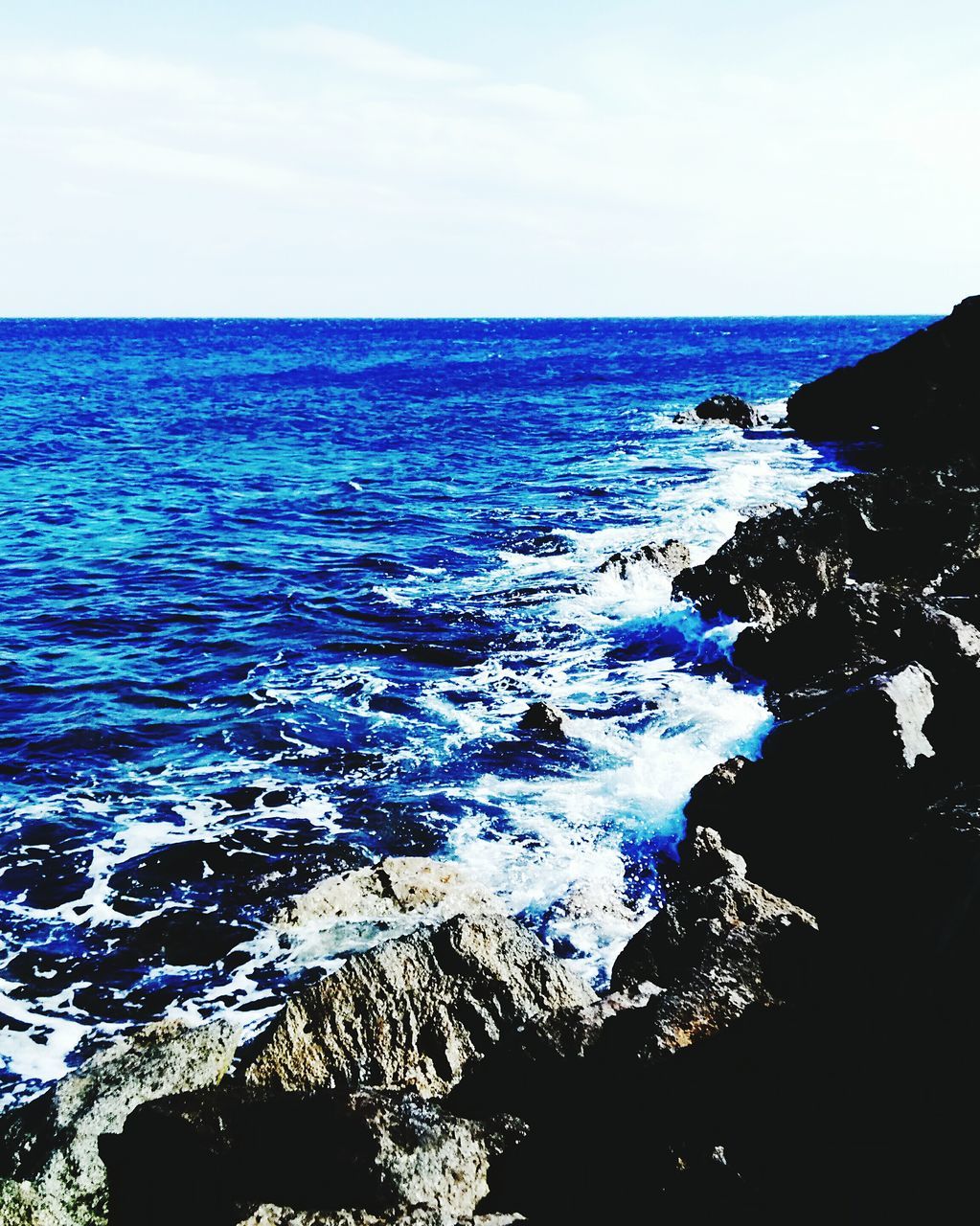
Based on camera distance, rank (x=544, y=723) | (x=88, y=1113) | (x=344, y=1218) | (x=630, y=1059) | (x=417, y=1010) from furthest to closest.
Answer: (x=544, y=723) → (x=417, y=1010) → (x=88, y=1113) → (x=630, y=1059) → (x=344, y=1218)

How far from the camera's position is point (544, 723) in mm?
13750

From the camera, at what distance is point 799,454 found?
38.6m

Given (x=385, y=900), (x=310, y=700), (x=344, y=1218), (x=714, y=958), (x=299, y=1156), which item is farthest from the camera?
(x=310, y=700)

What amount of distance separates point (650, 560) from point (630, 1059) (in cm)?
1597

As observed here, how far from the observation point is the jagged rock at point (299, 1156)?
5195 millimetres

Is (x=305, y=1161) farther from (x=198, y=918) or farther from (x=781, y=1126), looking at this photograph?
(x=198, y=918)

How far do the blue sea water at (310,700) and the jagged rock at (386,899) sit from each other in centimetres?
27

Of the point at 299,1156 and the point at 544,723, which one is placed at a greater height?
the point at 299,1156

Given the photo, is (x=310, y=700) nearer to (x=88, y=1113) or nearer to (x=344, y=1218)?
(x=88, y=1113)

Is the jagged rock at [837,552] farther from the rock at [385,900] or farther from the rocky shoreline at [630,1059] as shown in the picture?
the rock at [385,900]

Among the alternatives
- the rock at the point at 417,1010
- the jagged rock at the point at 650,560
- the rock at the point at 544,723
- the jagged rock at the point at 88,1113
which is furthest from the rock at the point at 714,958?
the jagged rock at the point at 650,560

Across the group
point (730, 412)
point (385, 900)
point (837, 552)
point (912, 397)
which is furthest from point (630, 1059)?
point (730, 412)

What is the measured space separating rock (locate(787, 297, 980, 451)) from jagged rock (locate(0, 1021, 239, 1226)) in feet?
92.8

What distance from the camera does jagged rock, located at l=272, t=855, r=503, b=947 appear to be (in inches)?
364
